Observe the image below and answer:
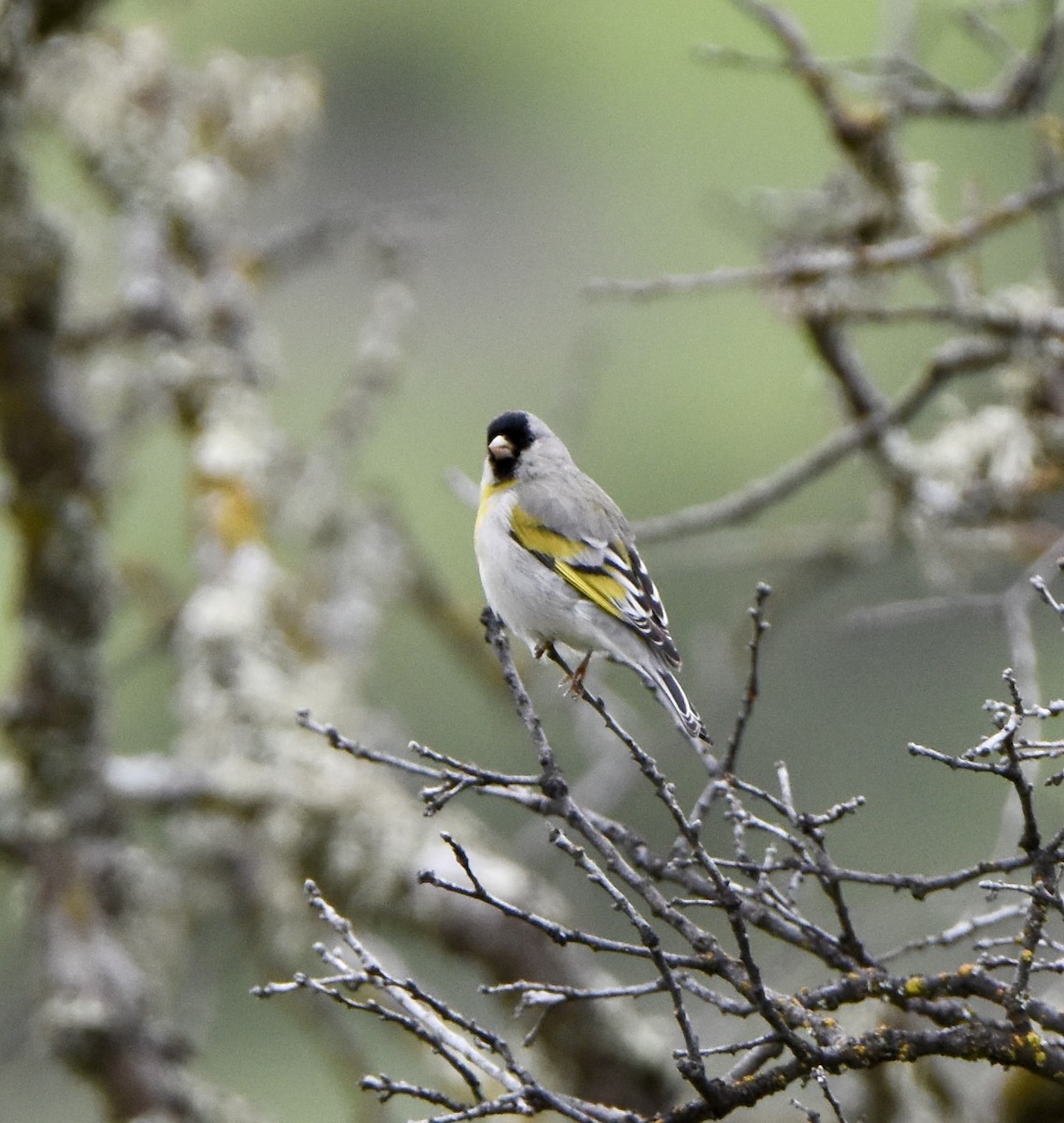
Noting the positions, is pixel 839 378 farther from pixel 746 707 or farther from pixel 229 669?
pixel 746 707

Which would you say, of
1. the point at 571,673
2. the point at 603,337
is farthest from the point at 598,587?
the point at 603,337

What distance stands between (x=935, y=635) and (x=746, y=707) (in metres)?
14.1

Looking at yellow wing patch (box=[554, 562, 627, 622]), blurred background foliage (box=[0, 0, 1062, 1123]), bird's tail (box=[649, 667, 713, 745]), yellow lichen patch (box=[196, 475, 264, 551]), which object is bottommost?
bird's tail (box=[649, 667, 713, 745])

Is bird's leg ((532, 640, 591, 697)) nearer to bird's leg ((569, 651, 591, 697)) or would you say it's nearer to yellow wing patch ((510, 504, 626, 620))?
bird's leg ((569, 651, 591, 697))

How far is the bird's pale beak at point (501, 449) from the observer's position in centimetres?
476

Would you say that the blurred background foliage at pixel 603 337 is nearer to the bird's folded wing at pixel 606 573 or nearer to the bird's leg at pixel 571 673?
the bird's folded wing at pixel 606 573

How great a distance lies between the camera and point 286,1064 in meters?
16.1

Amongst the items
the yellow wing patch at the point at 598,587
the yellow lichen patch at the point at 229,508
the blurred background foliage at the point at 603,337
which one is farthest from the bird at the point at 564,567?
the blurred background foliage at the point at 603,337

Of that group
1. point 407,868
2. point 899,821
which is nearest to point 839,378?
point 407,868

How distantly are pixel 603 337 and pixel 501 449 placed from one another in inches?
129

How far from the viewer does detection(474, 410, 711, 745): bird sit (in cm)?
423

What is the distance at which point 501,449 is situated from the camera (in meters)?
4.76

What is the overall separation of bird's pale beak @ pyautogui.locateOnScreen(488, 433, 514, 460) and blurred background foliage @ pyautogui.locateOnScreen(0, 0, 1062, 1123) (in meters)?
3.78

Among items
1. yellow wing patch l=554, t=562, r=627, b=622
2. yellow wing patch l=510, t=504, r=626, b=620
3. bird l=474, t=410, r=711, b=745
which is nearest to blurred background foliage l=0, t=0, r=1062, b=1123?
bird l=474, t=410, r=711, b=745
